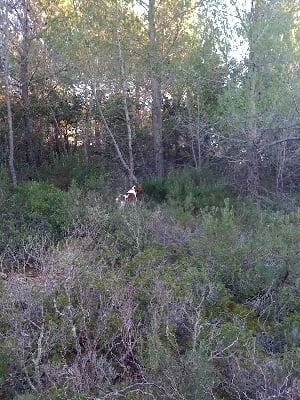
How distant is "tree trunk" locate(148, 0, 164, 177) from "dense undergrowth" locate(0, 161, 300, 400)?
5.27 m

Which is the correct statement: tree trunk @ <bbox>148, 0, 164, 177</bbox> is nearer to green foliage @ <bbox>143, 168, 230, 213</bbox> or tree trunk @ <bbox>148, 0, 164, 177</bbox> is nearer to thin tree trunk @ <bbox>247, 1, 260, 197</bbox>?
green foliage @ <bbox>143, 168, 230, 213</bbox>

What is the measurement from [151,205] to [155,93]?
159 inches

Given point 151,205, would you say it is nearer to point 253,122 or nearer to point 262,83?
point 253,122

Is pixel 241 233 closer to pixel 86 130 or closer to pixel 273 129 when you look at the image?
pixel 273 129

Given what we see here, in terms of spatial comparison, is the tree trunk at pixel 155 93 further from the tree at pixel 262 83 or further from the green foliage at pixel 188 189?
the tree at pixel 262 83

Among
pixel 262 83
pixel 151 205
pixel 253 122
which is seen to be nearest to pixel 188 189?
pixel 151 205

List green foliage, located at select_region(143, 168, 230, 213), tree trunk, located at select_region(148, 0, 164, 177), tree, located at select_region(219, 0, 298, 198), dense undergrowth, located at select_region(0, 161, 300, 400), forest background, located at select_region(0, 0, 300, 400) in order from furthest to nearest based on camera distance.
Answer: tree trunk, located at select_region(148, 0, 164, 177), green foliage, located at select_region(143, 168, 230, 213), tree, located at select_region(219, 0, 298, 198), forest background, located at select_region(0, 0, 300, 400), dense undergrowth, located at select_region(0, 161, 300, 400)

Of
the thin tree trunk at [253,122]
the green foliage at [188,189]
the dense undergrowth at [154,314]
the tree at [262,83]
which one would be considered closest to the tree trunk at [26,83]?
the green foliage at [188,189]

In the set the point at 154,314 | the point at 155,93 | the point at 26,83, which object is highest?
the point at 26,83

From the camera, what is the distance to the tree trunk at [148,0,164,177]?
11.2 m

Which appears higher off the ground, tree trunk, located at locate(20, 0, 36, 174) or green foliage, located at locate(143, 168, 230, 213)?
tree trunk, located at locate(20, 0, 36, 174)

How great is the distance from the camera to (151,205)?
30.8 feet

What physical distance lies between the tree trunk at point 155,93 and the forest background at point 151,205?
55mm

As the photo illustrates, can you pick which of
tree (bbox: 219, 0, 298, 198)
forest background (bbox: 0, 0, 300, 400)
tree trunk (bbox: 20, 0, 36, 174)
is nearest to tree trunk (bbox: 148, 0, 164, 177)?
forest background (bbox: 0, 0, 300, 400)
